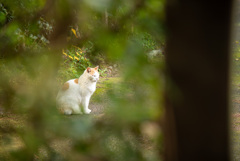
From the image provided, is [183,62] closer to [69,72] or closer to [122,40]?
[122,40]

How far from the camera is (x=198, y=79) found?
1.52 ft

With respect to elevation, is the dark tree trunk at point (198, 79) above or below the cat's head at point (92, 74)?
below

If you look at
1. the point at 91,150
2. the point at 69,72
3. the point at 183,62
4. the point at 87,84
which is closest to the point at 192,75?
the point at 183,62

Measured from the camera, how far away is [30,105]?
610 mm

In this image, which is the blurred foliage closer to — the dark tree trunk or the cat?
the dark tree trunk

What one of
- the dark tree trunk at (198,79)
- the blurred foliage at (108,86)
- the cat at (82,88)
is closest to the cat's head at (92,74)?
the cat at (82,88)

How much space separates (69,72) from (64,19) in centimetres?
625

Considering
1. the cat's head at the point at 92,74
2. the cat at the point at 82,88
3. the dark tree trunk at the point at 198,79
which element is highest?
the cat's head at the point at 92,74

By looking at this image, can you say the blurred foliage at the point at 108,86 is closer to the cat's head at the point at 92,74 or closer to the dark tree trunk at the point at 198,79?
the dark tree trunk at the point at 198,79

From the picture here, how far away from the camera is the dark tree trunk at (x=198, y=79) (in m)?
0.45

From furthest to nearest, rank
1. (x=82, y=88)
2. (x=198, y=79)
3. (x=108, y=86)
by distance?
(x=82, y=88), (x=108, y=86), (x=198, y=79)

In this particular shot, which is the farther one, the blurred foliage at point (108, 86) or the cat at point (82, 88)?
the cat at point (82, 88)

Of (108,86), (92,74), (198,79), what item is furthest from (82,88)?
(198,79)

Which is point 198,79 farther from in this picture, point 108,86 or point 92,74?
point 92,74
